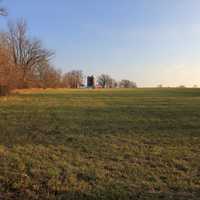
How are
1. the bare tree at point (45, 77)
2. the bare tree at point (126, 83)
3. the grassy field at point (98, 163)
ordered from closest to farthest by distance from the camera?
the grassy field at point (98, 163)
the bare tree at point (45, 77)
the bare tree at point (126, 83)

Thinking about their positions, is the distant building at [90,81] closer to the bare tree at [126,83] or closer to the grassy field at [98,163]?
the bare tree at [126,83]

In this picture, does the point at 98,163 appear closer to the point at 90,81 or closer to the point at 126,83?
the point at 90,81

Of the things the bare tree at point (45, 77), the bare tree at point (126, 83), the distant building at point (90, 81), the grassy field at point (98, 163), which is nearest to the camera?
the grassy field at point (98, 163)

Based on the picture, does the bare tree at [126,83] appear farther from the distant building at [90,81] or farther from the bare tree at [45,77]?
the bare tree at [45,77]

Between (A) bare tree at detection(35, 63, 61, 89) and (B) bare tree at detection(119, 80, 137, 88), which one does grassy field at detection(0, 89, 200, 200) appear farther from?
(B) bare tree at detection(119, 80, 137, 88)

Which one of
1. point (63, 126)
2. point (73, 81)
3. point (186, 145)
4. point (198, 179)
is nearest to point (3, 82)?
point (63, 126)

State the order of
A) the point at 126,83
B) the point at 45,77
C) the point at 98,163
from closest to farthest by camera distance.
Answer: the point at 98,163 → the point at 45,77 → the point at 126,83

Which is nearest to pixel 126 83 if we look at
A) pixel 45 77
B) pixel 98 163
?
pixel 45 77

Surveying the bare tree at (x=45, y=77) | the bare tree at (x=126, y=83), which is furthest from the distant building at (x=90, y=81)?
the bare tree at (x=126, y=83)

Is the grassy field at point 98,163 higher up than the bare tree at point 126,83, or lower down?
lower down

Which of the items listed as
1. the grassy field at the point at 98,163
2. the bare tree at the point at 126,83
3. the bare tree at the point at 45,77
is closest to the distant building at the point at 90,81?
the bare tree at the point at 45,77

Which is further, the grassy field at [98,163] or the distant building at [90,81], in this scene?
the distant building at [90,81]

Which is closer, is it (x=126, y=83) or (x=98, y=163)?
(x=98, y=163)

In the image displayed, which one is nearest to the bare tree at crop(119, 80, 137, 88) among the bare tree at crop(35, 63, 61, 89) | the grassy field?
the bare tree at crop(35, 63, 61, 89)
